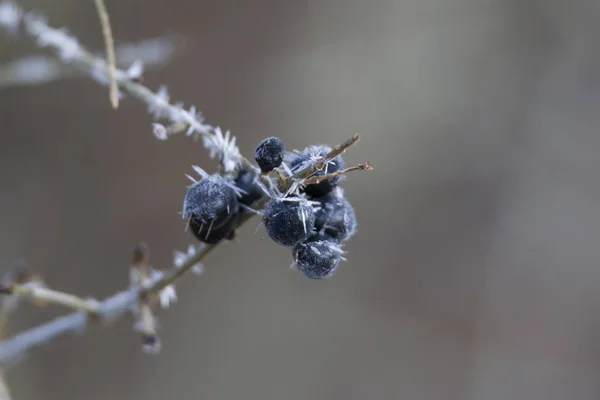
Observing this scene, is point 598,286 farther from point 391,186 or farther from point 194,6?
point 194,6

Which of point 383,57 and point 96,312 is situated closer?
point 96,312

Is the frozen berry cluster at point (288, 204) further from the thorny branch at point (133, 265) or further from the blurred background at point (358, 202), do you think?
the blurred background at point (358, 202)

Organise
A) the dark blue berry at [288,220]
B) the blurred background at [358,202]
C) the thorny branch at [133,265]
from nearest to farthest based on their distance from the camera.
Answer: the dark blue berry at [288,220] → the thorny branch at [133,265] → the blurred background at [358,202]

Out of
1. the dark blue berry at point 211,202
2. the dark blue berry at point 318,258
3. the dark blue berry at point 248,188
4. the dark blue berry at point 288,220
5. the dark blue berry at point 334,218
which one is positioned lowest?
the dark blue berry at point 318,258

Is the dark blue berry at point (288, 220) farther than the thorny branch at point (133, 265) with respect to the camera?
No

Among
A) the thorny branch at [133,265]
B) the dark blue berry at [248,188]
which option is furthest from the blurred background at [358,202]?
the dark blue berry at [248,188]

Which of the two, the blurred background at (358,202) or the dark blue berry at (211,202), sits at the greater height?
the blurred background at (358,202)

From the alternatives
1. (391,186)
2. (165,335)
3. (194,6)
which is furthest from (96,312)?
(391,186)

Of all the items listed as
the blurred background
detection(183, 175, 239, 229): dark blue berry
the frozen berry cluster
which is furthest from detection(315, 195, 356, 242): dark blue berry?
the blurred background
